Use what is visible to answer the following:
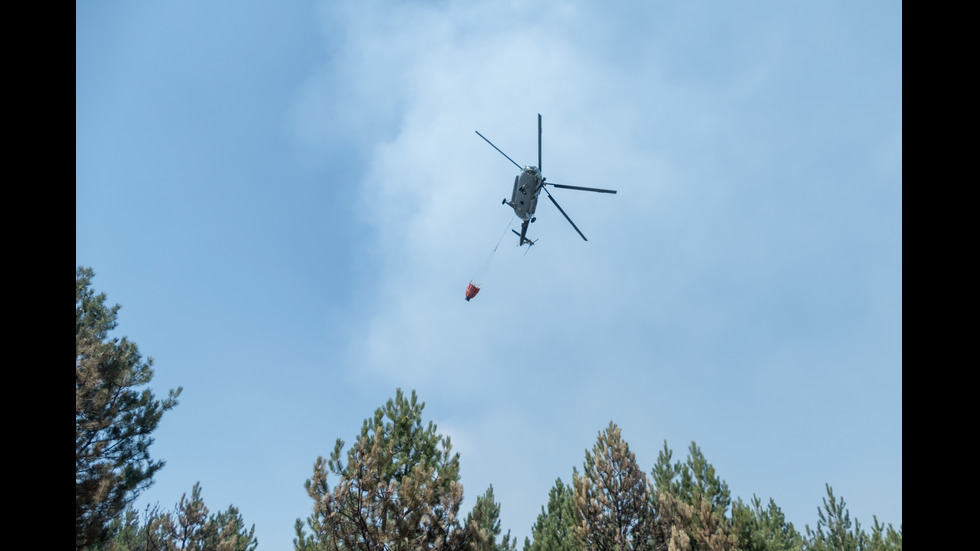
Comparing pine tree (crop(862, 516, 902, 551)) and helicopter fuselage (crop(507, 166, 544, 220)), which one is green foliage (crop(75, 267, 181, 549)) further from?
pine tree (crop(862, 516, 902, 551))

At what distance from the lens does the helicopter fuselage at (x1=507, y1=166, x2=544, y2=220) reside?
19.5 meters

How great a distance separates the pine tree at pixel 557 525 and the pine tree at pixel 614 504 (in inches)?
24.3

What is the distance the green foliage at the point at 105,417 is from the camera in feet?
62.5

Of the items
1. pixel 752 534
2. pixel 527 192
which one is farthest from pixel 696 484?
pixel 527 192

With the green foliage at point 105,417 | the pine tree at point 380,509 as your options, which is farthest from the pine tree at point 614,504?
the green foliage at point 105,417

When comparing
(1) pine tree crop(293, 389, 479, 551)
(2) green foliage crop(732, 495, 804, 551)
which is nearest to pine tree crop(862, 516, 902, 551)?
(2) green foliage crop(732, 495, 804, 551)

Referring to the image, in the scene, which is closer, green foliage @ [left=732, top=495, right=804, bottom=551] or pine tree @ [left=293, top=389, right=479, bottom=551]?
pine tree @ [left=293, top=389, right=479, bottom=551]

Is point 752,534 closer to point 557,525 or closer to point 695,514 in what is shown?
point 695,514

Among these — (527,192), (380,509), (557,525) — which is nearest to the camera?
(380,509)

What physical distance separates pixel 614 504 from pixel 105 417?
65.1 feet

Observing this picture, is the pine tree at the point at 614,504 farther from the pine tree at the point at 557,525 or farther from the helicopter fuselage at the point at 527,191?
the helicopter fuselage at the point at 527,191

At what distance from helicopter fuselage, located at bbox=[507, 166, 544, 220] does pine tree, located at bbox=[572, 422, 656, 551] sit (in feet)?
33.2

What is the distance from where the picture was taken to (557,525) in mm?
27078
